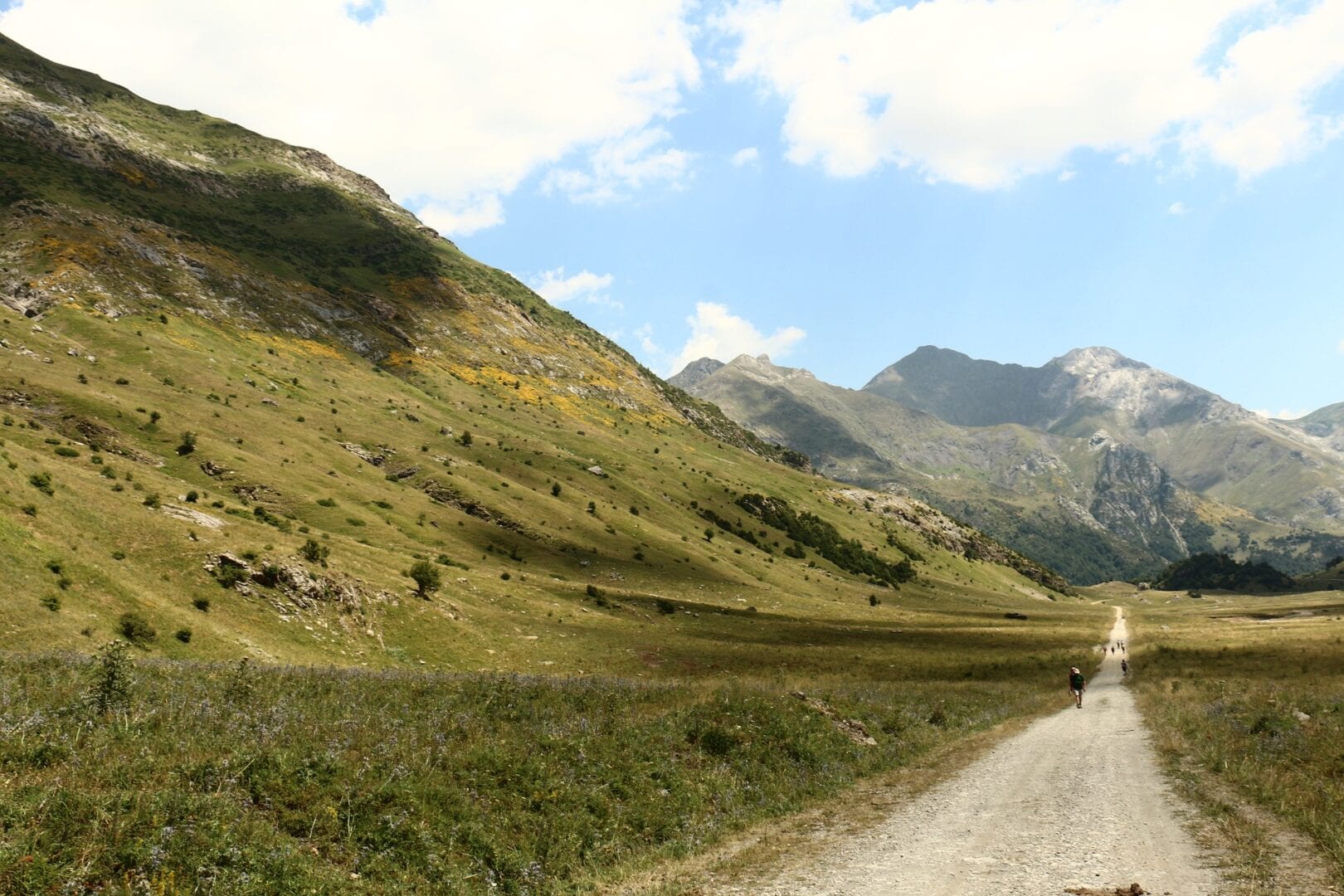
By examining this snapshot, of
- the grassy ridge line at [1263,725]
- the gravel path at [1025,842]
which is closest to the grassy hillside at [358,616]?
the gravel path at [1025,842]

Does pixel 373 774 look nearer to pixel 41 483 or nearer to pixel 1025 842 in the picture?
pixel 1025 842

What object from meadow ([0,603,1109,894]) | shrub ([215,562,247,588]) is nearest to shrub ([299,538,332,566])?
shrub ([215,562,247,588])

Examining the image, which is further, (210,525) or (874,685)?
(210,525)

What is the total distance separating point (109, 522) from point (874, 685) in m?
42.8

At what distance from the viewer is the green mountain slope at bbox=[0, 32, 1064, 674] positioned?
36531 mm

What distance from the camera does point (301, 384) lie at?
110m

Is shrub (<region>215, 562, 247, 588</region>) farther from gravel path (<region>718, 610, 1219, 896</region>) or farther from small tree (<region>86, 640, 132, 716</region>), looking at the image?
gravel path (<region>718, 610, 1219, 896</region>)

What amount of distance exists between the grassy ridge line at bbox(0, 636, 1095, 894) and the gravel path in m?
2.81

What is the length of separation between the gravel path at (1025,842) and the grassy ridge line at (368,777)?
9.21 feet

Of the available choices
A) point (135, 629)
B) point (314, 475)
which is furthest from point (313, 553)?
point (314, 475)

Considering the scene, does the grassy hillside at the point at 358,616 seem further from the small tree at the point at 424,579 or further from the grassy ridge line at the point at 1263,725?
the grassy ridge line at the point at 1263,725

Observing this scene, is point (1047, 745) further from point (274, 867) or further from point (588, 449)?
point (588, 449)

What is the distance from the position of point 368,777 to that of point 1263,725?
99.6ft

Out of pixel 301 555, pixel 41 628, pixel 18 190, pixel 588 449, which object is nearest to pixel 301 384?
pixel 588 449
